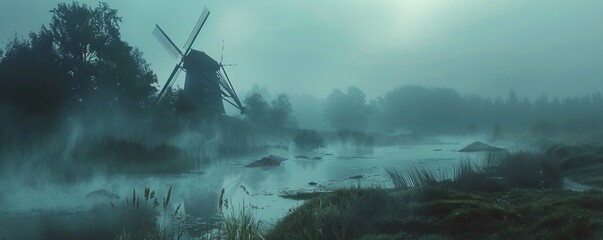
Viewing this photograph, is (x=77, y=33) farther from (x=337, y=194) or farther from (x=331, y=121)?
(x=331, y=121)

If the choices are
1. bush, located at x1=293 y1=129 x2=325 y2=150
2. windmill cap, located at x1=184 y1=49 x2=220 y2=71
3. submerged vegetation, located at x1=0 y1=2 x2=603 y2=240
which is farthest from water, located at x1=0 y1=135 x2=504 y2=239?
bush, located at x1=293 y1=129 x2=325 y2=150

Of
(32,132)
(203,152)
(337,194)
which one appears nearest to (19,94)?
(32,132)

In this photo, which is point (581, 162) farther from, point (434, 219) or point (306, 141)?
point (306, 141)

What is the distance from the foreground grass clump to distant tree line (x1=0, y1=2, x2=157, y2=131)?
77.3 feet

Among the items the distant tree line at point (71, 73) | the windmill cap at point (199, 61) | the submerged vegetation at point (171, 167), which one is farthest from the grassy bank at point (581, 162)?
the windmill cap at point (199, 61)

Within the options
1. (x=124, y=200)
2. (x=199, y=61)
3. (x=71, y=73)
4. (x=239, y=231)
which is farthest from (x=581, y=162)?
(x=199, y=61)

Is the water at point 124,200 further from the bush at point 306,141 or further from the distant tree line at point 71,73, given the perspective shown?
the bush at point 306,141

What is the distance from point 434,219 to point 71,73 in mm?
30329

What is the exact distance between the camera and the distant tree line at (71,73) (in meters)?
31.2

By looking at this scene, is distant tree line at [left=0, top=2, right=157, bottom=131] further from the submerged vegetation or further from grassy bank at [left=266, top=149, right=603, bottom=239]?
grassy bank at [left=266, top=149, right=603, bottom=239]

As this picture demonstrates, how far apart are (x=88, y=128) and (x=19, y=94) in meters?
4.45

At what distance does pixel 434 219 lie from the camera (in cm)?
1283

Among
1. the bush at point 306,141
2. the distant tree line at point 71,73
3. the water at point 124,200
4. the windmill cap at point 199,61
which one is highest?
the windmill cap at point 199,61

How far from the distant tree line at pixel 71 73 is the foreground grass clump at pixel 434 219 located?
23567mm
